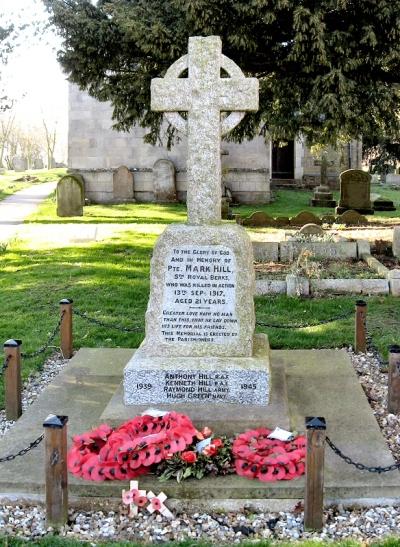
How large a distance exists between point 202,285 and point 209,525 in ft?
7.05

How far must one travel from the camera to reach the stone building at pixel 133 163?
86.9 feet

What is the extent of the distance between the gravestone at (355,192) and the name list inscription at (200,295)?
17.3 metres

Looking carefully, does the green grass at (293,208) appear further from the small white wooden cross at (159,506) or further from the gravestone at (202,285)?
the small white wooden cross at (159,506)

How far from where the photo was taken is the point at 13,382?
21.0 ft

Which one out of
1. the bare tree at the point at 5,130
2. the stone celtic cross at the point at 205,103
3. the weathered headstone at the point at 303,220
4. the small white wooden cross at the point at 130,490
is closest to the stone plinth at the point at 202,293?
the stone celtic cross at the point at 205,103

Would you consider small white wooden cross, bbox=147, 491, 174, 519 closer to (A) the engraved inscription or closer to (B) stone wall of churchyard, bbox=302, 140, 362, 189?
(A) the engraved inscription

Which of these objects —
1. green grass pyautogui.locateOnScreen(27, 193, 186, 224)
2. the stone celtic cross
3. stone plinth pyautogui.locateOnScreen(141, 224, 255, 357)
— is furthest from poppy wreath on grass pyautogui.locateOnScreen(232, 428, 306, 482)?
green grass pyautogui.locateOnScreen(27, 193, 186, 224)

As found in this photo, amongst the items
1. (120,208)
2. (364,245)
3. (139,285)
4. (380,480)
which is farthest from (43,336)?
(120,208)

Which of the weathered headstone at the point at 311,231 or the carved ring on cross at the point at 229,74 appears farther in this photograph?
the weathered headstone at the point at 311,231

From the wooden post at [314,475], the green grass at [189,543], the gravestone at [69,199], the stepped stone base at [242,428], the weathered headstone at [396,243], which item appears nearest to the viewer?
the green grass at [189,543]

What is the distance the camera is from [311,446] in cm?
441

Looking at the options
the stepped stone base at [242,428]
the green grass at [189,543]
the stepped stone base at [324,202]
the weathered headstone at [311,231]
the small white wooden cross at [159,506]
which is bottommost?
the green grass at [189,543]

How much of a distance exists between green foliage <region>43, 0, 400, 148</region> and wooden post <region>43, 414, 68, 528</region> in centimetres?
919

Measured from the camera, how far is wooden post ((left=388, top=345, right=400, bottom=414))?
6203mm
